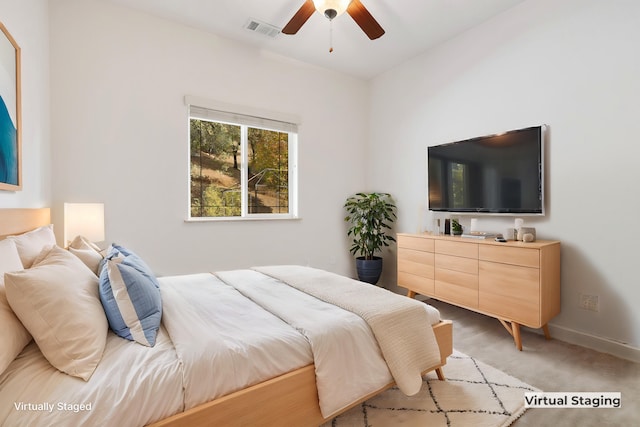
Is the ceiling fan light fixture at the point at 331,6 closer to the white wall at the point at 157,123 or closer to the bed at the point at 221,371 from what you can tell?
the white wall at the point at 157,123

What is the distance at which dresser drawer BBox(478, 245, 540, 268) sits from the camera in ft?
7.40

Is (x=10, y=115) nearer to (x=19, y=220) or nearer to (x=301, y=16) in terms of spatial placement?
(x=19, y=220)

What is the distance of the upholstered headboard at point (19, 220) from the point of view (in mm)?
1521

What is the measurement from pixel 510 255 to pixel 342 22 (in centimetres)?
257

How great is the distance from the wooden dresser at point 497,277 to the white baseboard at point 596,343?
0.12m

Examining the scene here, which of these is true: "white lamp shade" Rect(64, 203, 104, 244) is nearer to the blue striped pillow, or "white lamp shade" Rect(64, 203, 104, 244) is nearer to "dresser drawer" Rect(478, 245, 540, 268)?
the blue striped pillow

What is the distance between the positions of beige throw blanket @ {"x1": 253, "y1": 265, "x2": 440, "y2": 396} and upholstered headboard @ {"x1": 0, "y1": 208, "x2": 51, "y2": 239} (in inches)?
62.1

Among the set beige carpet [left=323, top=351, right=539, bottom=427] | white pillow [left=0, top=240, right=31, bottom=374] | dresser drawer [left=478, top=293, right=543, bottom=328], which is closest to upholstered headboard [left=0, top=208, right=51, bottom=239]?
white pillow [left=0, top=240, right=31, bottom=374]

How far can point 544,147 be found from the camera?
2586 millimetres

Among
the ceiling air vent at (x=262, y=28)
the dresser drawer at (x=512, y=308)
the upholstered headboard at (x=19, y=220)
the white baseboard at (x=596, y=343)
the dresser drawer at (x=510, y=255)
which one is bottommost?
the white baseboard at (x=596, y=343)

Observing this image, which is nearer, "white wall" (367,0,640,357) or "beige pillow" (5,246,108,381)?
"beige pillow" (5,246,108,381)

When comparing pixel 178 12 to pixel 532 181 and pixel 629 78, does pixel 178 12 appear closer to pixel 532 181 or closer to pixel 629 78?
pixel 532 181

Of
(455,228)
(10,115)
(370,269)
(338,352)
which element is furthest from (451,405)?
(10,115)

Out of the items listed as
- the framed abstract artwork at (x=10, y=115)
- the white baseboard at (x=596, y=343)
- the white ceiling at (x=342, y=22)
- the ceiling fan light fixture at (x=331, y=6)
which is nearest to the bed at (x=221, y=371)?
the framed abstract artwork at (x=10, y=115)
